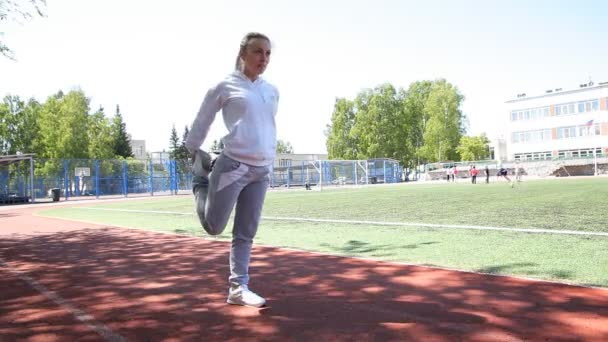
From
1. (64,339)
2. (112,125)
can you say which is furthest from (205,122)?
(112,125)

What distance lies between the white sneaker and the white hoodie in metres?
1.06

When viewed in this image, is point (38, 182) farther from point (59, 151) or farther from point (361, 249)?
point (361, 249)

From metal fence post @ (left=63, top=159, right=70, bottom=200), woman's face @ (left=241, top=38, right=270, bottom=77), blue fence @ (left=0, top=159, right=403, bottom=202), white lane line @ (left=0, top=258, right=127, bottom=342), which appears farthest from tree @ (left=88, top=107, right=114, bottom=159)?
woman's face @ (left=241, top=38, right=270, bottom=77)

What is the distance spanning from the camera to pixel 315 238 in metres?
8.20

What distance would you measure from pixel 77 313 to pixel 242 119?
2.11m

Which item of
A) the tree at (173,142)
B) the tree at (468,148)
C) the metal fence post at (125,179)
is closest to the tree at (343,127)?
the tree at (468,148)

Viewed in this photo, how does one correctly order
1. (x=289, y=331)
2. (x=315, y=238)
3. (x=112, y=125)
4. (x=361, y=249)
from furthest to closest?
1. (x=112, y=125)
2. (x=315, y=238)
3. (x=361, y=249)
4. (x=289, y=331)

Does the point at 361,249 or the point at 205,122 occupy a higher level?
the point at 205,122

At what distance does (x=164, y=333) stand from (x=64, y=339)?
2.18ft

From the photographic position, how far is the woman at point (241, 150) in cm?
347

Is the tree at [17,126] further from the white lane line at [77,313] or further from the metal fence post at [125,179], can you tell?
the white lane line at [77,313]

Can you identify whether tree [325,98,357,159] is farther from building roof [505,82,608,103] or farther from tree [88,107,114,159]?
tree [88,107,114,159]

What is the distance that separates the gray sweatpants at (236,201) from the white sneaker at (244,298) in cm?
6

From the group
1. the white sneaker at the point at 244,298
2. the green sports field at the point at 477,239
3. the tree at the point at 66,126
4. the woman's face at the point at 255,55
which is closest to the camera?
the woman's face at the point at 255,55
